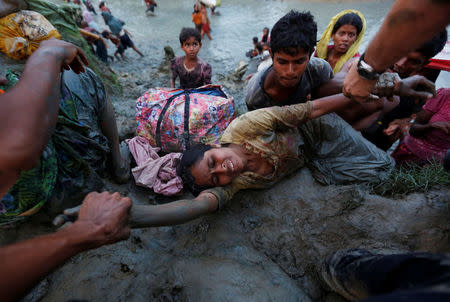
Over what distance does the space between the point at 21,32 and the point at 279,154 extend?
3537mm

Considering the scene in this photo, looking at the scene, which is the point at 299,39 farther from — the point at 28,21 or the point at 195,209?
the point at 28,21

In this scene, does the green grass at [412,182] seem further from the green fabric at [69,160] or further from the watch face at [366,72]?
the green fabric at [69,160]

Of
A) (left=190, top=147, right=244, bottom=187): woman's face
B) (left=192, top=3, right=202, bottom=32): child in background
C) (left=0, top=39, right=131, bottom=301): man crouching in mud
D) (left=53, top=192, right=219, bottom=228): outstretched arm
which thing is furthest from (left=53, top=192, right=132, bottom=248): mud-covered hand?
(left=192, top=3, right=202, bottom=32): child in background

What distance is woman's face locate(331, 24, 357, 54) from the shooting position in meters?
3.26

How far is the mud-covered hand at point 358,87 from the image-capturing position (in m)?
1.59

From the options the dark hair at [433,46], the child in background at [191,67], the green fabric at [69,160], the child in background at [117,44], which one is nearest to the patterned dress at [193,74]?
the child in background at [191,67]

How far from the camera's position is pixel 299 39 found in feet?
7.19

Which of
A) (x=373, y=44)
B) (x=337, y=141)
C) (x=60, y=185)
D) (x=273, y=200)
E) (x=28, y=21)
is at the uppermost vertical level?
(x=28, y=21)

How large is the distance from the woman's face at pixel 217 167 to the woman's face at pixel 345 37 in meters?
2.34

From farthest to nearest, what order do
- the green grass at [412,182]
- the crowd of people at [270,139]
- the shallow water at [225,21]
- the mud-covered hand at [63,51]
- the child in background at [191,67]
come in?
the shallow water at [225,21] < the child in background at [191,67] < the green grass at [412,182] < the mud-covered hand at [63,51] < the crowd of people at [270,139]

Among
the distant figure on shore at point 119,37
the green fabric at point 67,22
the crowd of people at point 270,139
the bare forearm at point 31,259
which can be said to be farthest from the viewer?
the distant figure on shore at point 119,37

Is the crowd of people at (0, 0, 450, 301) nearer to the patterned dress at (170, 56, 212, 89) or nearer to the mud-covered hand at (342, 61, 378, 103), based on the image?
the mud-covered hand at (342, 61, 378, 103)

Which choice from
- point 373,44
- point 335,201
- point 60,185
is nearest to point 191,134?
point 60,185

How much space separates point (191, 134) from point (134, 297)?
1.90m
